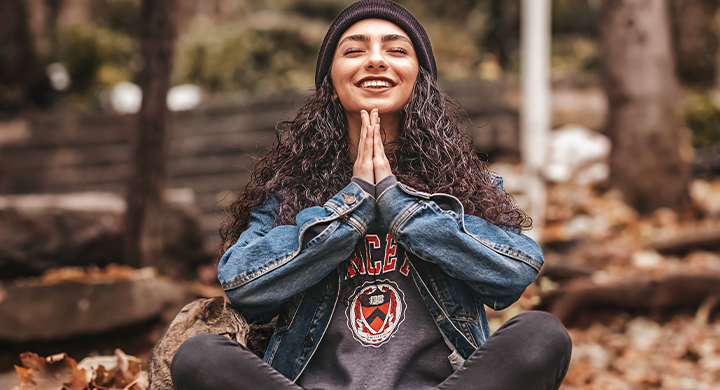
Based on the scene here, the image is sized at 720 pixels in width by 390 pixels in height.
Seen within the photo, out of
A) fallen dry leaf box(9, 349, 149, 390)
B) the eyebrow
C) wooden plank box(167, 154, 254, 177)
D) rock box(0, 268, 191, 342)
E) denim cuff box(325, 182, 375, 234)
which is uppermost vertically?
the eyebrow

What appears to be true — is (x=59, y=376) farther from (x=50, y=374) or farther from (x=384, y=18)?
(x=384, y=18)

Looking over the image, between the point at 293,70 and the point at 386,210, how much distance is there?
12.2m

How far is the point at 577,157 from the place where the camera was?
748 cm

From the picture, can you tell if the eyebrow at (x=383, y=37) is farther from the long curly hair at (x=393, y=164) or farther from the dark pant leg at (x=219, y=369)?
the dark pant leg at (x=219, y=369)

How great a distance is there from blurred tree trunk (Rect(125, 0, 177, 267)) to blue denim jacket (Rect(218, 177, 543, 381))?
9.65 feet

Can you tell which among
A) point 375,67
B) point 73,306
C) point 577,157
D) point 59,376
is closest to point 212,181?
point 73,306

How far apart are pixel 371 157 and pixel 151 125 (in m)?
3.14

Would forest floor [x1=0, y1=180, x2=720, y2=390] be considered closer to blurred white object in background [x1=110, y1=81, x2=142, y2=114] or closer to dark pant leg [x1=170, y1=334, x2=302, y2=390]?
dark pant leg [x1=170, y1=334, x2=302, y2=390]

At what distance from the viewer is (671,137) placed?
621 cm

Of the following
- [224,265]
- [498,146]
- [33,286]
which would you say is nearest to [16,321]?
[33,286]

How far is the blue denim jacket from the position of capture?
6.37 feet

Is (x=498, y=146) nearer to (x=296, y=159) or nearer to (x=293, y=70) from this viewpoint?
(x=296, y=159)

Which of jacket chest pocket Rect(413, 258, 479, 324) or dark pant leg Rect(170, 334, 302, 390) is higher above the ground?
jacket chest pocket Rect(413, 258, 479, 324)

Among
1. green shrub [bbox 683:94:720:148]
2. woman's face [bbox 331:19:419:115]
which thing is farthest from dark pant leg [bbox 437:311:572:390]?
green shrub [bbox 683:94:720:148]
